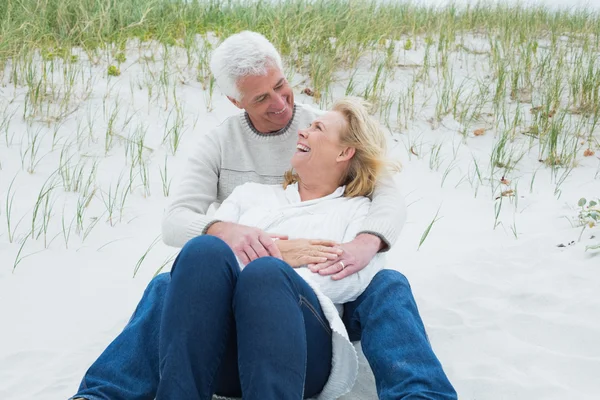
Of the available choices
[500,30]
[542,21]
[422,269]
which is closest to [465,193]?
[422,269]

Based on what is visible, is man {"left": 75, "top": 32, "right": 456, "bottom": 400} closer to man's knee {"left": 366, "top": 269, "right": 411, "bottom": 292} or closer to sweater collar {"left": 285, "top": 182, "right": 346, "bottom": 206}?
man's knee {"left": 366, "top": 269, "right": 411, "bottom": 292}

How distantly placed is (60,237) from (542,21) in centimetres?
647

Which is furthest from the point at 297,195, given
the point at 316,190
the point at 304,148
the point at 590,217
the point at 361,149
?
the point at 590,217

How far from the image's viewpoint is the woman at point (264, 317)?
219 centimetres

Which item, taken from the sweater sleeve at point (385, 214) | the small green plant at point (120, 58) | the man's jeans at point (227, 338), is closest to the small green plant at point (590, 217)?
the sweater sleeve at point (385, 214)

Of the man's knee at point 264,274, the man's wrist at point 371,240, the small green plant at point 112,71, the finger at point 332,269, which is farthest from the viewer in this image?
the small green plant at point 112,71

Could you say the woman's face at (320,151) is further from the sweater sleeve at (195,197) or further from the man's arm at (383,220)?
the sweater sleeve at (195,197)

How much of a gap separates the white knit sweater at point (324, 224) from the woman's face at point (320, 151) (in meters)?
0.11

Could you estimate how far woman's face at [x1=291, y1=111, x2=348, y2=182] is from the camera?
295cm

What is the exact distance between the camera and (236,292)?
2.33 meters

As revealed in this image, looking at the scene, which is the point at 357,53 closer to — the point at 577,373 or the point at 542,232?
the point at 542,232

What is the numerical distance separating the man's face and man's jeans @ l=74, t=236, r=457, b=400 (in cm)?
95

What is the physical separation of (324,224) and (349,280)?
0.95ft

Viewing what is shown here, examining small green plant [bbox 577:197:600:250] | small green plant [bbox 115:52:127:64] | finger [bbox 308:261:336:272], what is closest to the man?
finger [bbox 308:261:336:272]
